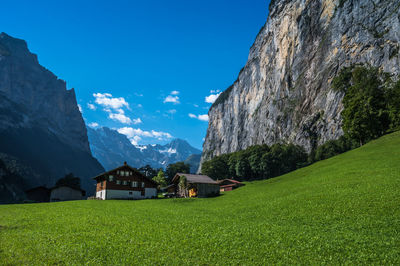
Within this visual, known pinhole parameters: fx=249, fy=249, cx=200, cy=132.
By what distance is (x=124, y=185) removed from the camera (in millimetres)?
68375

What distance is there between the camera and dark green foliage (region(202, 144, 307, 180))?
123 meters

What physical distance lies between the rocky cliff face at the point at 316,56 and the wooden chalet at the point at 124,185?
9686cm

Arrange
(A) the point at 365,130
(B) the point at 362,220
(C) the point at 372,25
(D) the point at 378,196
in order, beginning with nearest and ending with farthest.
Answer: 1. (B) the point at 362,220
2. (D) the point at 378,196
3. (A) the point at 365,130
4. (C) the point at 372,25

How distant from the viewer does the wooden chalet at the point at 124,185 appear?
66000 millimetres

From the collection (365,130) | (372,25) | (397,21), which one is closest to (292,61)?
(372,25)

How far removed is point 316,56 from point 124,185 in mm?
140203

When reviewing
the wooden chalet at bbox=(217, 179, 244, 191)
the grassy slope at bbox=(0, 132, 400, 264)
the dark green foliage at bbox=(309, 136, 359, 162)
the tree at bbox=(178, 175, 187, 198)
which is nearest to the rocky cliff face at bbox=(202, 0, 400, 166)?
the dark green foliage at bbox=(309, 136, 359, 162)

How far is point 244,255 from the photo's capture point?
13453 mm

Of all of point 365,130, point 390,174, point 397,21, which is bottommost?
point 390,174

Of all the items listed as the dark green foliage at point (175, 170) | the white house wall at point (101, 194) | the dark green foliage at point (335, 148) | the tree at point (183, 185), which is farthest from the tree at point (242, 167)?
the white house wall at point (101, 194)

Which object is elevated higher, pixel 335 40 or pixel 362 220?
pixel 335 40

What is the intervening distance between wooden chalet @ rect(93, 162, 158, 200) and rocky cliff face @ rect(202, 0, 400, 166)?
318 feet

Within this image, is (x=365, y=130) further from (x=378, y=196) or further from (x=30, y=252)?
(x=30, y=252)

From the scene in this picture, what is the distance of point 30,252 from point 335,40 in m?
164
